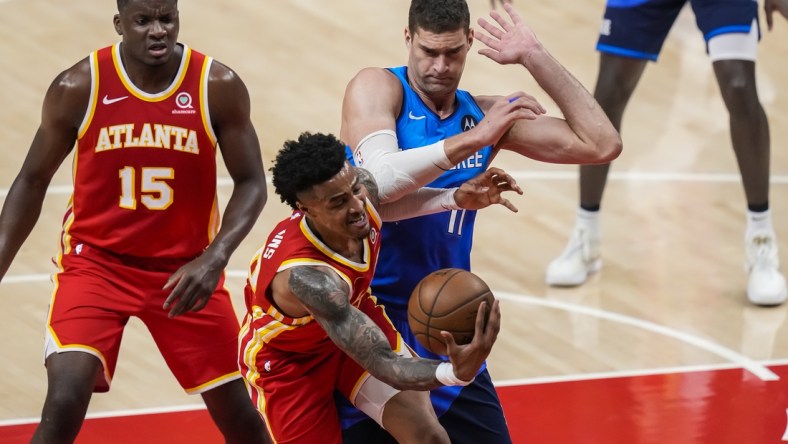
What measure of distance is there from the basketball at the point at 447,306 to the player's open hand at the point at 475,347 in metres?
0.21

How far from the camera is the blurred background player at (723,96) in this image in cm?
768

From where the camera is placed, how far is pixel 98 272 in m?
5.58

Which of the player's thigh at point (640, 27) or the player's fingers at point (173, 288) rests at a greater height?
the player's thigh at point (640, 27)

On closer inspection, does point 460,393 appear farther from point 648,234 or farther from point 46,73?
point 46,73

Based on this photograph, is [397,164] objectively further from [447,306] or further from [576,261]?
[576,261]

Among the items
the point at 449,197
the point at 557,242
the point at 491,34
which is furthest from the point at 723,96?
the point at 449,197

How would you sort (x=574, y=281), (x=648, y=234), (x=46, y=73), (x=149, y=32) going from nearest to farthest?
(x=149, y=32) → (x=574, y=281) → (x=648, y=234) → (x=46, y=73)

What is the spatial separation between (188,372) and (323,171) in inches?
50.6

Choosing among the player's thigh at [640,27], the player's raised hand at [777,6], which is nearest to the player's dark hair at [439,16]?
the player's thigh at [640,27]

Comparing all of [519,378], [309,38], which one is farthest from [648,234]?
[309,38]

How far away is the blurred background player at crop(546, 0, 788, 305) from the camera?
7676mm

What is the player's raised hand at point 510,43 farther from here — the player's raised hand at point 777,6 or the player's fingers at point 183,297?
the player's raised hand at point 777,6

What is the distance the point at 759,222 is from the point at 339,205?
3.85m

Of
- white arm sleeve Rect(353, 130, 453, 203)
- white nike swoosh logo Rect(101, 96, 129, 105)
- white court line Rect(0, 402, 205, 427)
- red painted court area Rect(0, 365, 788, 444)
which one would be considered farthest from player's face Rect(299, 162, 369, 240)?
white court line Rect(0, 402, 205, 427)
